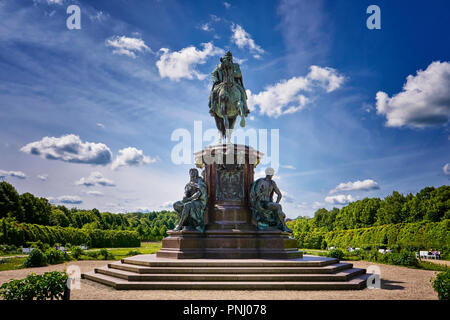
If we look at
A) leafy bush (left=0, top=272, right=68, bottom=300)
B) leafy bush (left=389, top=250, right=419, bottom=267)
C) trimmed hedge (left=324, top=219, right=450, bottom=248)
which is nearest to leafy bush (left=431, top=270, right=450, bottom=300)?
leafy bush (left=0, top=272, right=68, bottom=300)

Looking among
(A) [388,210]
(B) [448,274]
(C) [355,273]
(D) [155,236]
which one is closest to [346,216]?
(A) [388,210]

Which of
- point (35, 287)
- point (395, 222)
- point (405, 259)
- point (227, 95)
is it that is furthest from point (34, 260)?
point (395, 222)

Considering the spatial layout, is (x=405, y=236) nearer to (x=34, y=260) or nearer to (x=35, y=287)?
(x=34, y=260)

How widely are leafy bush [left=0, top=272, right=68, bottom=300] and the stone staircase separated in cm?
253

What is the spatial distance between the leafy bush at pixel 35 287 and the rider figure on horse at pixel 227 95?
9.93 m

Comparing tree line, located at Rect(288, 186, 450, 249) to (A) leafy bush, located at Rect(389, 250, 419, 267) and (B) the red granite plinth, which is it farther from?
(B) the red granite plinth

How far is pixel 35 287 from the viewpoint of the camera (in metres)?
7.48

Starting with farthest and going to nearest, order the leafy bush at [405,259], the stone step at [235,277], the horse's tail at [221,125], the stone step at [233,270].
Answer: the leafy bush at [405,259], the horse's tail at [221,125], the stone step at [233,270], the stone step at [235,277]

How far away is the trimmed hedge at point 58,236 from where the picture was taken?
116ft

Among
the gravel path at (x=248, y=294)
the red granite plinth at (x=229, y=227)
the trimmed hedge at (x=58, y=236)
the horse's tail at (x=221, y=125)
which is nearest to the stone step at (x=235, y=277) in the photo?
the gravel path at (x=248, y=294)

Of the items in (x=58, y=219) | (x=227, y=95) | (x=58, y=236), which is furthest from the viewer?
(x=58, y=219)

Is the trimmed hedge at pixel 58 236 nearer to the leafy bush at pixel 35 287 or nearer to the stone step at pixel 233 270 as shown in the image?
the stone step at pixel 233 270

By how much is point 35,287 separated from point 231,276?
538cm

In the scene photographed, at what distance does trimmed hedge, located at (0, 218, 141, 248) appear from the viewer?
116 ft
